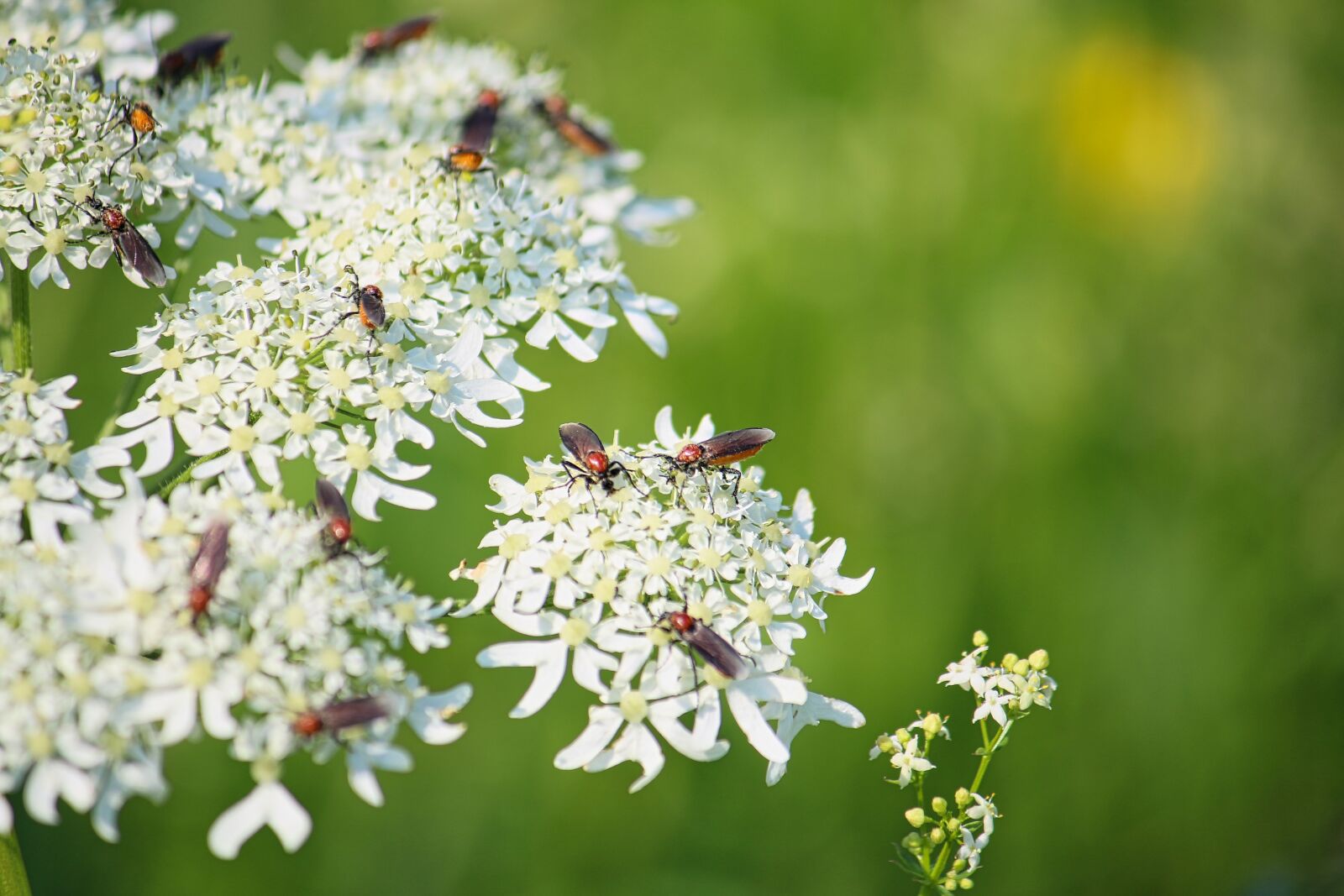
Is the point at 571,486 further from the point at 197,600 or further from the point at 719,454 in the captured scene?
the point at 197,600

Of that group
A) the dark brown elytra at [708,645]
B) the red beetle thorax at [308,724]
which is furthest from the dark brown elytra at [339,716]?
the dark brown elytra at [708,645]

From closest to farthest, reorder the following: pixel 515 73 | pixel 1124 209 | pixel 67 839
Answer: pixel 67 839 < pixel 515 73 < pixel 1124 209

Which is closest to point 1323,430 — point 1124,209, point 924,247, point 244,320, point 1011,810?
point 1124,209

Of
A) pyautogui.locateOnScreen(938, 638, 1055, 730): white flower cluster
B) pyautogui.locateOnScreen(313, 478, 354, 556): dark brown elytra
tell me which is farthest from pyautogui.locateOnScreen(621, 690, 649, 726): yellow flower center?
pyautogui.locateOnScreen(938, 638, 1055, 730): white flower cluster

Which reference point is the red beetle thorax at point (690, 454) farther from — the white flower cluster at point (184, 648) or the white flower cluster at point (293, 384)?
the white flower cluster at point (184, 648)

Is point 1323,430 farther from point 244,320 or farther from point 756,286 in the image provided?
point 244,320
